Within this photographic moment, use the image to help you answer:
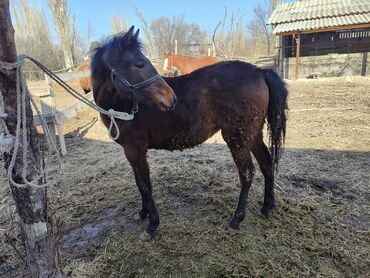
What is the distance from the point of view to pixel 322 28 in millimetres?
13484

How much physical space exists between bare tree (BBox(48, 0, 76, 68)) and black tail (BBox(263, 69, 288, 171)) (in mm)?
18165

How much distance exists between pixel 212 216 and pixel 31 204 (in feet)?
5.85

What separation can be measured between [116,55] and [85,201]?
72.1 inches

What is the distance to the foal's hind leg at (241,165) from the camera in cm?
262

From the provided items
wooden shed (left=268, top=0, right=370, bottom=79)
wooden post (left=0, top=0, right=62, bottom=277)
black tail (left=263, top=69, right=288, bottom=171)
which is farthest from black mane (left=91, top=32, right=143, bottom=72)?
wooden shed (left=268, top=0, right=370, bottom=79)

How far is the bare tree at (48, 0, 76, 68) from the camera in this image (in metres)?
17.4

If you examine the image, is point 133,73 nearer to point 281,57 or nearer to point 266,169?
point 266,169

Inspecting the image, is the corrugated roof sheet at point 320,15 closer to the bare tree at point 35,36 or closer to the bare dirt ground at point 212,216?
the bare dirt ground at point 212,216

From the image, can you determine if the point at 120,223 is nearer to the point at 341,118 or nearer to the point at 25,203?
the point at 25,203

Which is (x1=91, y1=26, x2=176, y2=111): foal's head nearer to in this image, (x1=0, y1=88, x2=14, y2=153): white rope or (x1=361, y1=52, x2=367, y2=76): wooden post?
(x1=0, y1=88, x2=14, y2=153): white rope

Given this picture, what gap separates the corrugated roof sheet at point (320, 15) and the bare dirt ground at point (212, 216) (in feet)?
36.2

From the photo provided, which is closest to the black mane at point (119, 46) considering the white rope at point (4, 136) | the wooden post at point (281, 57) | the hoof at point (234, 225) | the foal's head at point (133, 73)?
the foal's head at point (133, 73)

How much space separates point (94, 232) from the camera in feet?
9.03

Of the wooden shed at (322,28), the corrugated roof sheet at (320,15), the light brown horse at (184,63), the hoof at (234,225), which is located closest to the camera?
the hoof at (234,225)
